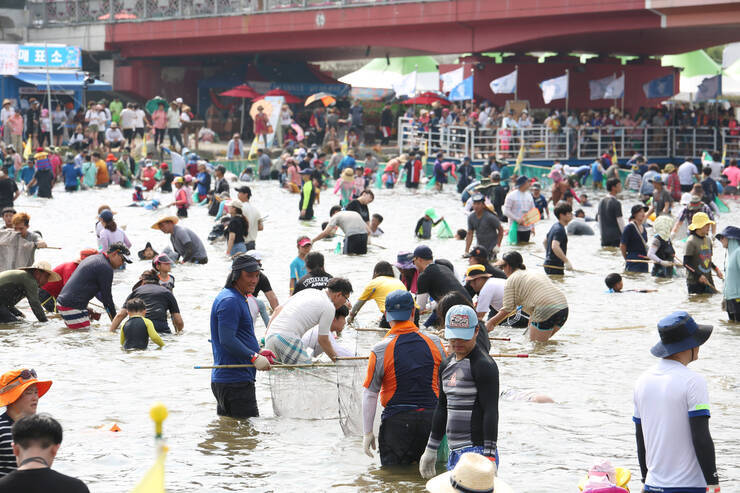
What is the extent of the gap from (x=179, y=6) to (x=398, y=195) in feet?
63.0

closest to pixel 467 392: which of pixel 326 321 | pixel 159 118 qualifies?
pixel 326 321

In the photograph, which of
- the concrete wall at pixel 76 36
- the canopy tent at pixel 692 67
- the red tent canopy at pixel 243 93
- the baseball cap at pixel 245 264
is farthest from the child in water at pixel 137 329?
the concrete wall at pixel 76 36

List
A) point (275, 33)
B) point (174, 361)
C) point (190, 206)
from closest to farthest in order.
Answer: point (174, 361)
point (190, 206)
point (275, 33)

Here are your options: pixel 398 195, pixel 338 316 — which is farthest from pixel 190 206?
pixel 338 316

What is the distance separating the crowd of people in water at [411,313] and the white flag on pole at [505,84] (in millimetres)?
9930

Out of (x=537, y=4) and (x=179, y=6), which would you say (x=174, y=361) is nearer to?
(x=537, y=4)

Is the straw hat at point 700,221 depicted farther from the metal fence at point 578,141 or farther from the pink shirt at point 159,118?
the pink shirt at point 159,118

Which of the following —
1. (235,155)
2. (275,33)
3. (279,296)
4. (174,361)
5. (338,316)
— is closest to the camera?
(338,316)

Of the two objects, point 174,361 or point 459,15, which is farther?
point 459,15

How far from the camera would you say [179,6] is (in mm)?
46344

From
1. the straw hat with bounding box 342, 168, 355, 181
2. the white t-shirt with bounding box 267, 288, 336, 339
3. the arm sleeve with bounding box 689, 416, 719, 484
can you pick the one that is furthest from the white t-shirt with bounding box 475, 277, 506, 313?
the straw hat with bounding box 342, 168, 355, 181

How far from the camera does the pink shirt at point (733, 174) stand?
30938 millimetres

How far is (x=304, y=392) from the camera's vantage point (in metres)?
9.11

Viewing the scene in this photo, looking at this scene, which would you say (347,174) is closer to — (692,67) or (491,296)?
(491,296)
